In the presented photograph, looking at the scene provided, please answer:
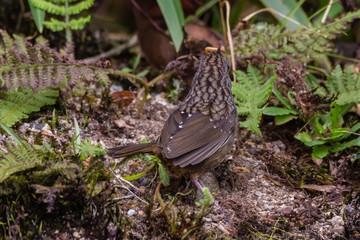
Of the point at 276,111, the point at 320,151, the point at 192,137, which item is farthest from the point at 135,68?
the point at 320,151

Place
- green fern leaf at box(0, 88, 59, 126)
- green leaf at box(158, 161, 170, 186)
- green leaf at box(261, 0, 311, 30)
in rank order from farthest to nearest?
green leaf at box(261, 0, 311, 30) → green fern leaf at box(0, 88, 59, 126) → green leaf at box(158, 161, 170, 186)

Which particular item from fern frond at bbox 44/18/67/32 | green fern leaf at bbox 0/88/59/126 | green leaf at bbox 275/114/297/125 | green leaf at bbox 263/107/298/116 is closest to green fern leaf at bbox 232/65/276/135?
green leaf at bbox 263/107/298/116

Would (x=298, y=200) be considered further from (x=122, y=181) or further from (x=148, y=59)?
(x=148, y=59)

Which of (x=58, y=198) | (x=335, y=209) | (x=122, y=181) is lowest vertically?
(x=335, y=209)

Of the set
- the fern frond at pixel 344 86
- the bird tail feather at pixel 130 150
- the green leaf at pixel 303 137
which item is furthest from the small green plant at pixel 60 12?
the fern frond at pixel 344 86

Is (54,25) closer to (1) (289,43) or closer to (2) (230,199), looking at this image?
(1) (289,43)

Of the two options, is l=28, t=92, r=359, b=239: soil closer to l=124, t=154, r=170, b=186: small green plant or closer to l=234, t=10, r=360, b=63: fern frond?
l=124, t=154, r=170, b=186: small green plant

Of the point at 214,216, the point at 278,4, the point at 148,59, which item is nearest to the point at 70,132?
the point at 214,216
